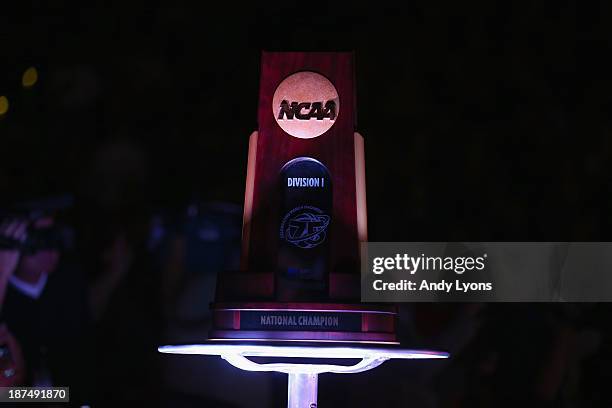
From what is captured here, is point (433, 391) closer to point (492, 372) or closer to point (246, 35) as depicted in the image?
point (492, 372)

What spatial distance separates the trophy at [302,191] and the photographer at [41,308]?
50.8 inches

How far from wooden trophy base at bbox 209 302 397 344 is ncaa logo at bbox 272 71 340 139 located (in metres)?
0.43

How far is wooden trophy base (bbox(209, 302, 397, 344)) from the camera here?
70.7 inches

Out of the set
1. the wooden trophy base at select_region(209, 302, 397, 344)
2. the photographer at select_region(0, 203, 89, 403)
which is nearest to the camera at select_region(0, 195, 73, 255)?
the photographer at select_region(0, 203, 89, 403)

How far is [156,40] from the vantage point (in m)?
3.10

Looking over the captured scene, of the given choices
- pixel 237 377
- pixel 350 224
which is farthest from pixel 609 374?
pixel 350 224

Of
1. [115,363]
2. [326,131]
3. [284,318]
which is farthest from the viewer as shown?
[115,363]

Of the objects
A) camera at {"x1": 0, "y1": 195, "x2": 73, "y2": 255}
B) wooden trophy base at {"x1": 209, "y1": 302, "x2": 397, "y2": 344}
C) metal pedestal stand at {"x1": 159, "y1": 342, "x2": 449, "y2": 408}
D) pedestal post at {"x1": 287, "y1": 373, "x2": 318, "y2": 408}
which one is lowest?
pedestal post at {"x1": 287, "y1": 373, "x2": 318, "y2": 408}

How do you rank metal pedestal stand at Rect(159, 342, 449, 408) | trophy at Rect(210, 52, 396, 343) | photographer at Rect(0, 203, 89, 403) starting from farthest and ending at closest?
photographer at Rect(0, 203, 89, 403) → trophy at Rect(210, 52, 396, 343) → metal pedestal stand at Rect(159, 342, 449, 408)

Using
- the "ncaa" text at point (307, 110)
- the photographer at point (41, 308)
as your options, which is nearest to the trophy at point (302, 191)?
the "ncaa" text at point (307, 110)

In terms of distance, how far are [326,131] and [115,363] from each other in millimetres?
1480

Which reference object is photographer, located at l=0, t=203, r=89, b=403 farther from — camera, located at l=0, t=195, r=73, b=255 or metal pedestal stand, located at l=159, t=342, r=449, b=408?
metal pedestal stand, located at l=159, t=342, r=449, b=408

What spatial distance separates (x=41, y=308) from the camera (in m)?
3.00

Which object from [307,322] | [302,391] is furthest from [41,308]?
[307,322]
